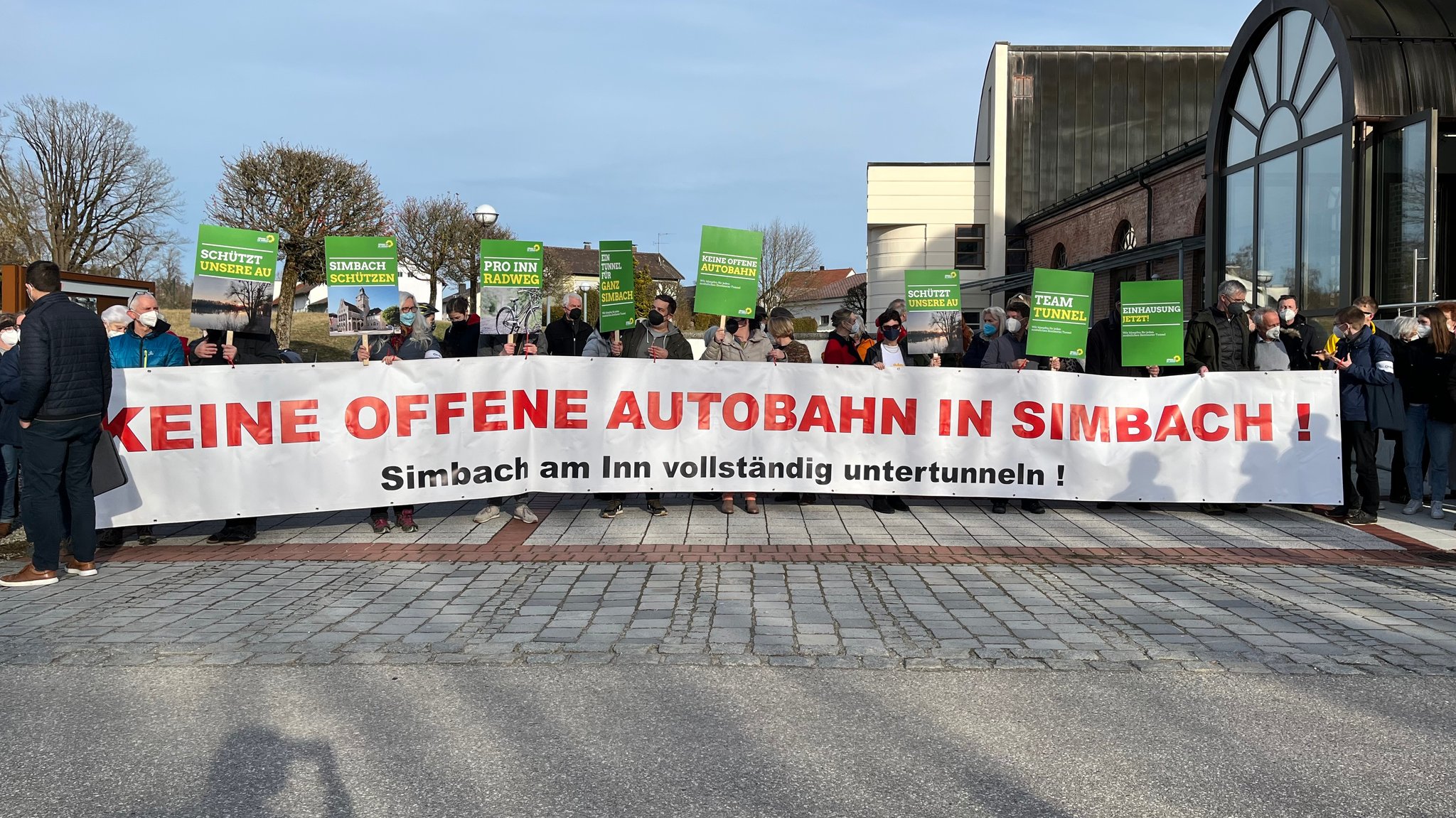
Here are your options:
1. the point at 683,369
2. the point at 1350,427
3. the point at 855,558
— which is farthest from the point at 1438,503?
the point at 683,369

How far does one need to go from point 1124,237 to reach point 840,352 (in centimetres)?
2311

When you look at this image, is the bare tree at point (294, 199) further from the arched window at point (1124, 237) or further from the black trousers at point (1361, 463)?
the black trousers at point (1361, 463)

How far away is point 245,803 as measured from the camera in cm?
380

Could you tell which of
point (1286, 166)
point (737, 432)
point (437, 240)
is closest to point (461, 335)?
point (737, 432)

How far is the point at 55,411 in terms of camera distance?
732 centimetres

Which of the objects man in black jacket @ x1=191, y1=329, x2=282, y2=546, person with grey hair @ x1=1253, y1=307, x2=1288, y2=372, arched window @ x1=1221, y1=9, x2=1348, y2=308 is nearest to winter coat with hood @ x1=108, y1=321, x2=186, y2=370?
man in black jacket @ x1=191, y1=329, x2=282, y2=546

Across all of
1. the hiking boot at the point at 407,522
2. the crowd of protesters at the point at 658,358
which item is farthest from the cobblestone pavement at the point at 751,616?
the hiking boot at the point at 407,522

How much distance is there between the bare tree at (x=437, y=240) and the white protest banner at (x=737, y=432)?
153ft

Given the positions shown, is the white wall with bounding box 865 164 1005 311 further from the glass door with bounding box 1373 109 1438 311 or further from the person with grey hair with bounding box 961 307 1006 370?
the person with grey hair with bounding box 961 307 1006 370

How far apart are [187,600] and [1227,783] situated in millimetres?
5668

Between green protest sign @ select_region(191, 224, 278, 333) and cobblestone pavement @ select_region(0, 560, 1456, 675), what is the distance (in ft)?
6.53

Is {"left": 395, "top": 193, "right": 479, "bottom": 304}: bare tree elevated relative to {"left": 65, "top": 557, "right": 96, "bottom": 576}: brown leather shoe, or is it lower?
elevated

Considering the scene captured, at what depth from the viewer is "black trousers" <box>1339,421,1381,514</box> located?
10.0 m

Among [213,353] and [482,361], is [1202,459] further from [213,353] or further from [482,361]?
[213,353]
